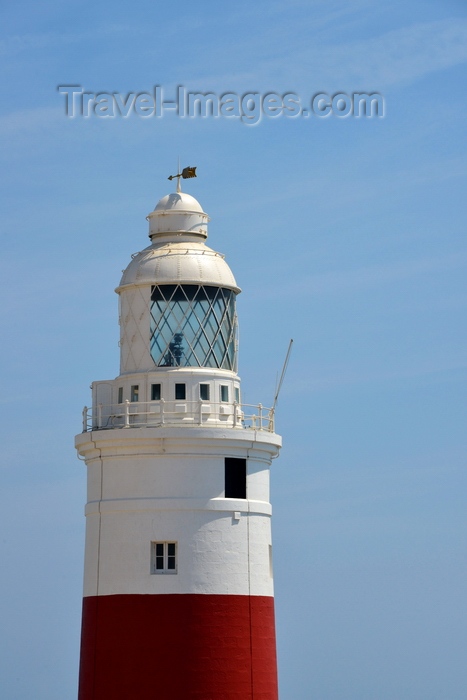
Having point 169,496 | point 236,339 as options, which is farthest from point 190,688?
point 236,339

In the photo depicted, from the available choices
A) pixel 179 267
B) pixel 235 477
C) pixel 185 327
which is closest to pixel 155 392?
pixel 185 327

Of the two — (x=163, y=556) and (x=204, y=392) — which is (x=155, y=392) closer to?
(x=204, y=392)

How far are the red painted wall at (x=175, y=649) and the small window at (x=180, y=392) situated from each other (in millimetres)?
4666

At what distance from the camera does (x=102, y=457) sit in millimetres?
37906

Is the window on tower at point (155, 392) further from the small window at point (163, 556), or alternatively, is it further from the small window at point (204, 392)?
the small window at point (163, 556)

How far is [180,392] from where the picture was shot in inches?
1489

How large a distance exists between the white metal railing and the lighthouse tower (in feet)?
0.13

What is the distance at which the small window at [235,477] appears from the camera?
124 feet

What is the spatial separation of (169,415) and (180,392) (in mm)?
614

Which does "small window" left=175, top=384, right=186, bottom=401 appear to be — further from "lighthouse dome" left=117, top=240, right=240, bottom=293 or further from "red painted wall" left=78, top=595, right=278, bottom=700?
"red painted wall" left=78, top=595, right=278, bottom=700

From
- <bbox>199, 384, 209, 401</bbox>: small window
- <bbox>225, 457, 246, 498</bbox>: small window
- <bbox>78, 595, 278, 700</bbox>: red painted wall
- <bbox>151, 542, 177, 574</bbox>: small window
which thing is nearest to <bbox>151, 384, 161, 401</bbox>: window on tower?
<bbox>199, 384, 209, 401</bbox>: small window

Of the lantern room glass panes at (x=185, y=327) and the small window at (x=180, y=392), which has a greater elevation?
the lantern room glass panes at (x=185, y=327)

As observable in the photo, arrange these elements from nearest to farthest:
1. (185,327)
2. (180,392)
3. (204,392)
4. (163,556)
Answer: (163,556) < (180,392) < (204,392) < (185,327)

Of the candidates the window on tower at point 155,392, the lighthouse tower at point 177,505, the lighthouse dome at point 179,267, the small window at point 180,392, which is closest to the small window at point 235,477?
the lighthouse tower at point 177,505
